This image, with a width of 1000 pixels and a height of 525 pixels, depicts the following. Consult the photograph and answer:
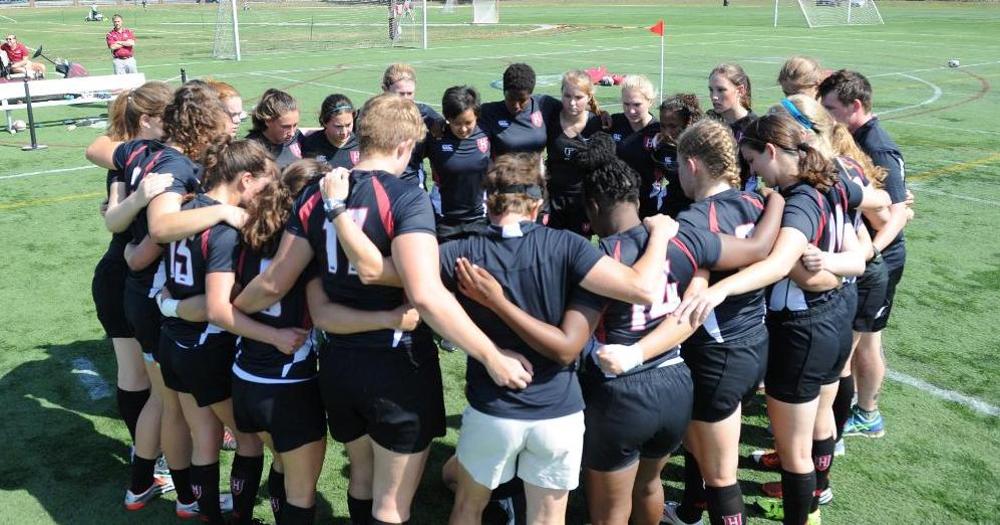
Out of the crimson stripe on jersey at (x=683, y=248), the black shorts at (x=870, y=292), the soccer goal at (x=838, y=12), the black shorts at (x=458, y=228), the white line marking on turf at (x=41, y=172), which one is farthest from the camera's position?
the soccer goal at (x=838, y=12)

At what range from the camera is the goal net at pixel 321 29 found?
103 feet

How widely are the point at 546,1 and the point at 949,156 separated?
62720 millimetres

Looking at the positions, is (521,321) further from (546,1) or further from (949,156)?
(546,1)

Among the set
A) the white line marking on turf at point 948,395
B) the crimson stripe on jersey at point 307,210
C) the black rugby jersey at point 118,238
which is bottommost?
the white line marking on turf at point 948,395

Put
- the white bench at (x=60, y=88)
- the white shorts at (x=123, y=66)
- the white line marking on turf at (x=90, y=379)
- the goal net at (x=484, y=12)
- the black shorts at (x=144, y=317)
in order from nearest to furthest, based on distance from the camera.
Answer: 1. the black shorts at (x=144, y=317)
2. the white line marking on turf at (x=90, y=379)
3. the white bench at (x=60, y=88)
4. the white shorts at (x=123, y=66)
5. the goal net at (x=484, y=12)

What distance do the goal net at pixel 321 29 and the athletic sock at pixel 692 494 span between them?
26.0m

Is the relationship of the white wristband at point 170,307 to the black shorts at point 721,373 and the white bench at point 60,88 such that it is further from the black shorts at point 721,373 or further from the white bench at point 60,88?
the white bench at point 60,88

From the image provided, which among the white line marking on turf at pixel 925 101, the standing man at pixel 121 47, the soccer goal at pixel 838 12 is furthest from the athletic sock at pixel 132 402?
the soccer goal at pixel 838 12

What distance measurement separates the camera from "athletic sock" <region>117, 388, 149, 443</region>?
Answer: 5.25 metres

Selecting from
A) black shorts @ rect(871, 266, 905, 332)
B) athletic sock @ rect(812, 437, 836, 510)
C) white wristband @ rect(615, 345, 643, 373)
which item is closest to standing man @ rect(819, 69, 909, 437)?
black shorts @ rect(871, 266, 905, 332)

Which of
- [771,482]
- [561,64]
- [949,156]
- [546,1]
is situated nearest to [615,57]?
[561,64]

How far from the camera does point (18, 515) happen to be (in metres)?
4.88

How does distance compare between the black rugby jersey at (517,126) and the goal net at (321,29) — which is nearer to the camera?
the black rugby jersey at (517,126)

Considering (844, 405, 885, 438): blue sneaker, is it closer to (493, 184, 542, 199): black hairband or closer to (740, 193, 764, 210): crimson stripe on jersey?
(740, 193, 764, 210): crimson stripe on jersey
